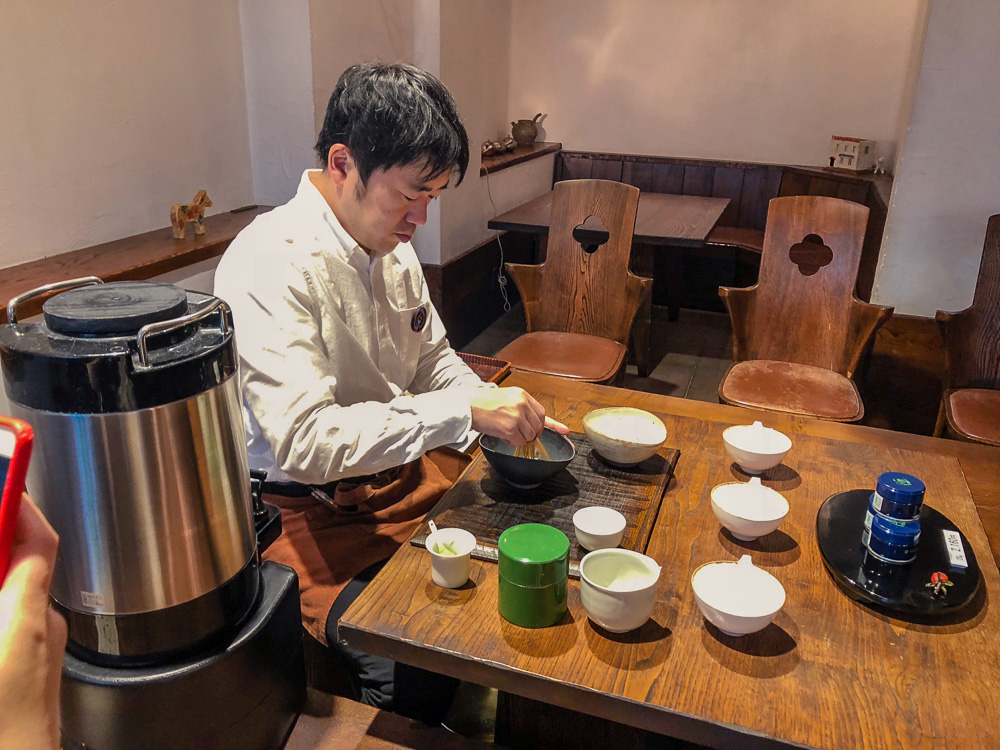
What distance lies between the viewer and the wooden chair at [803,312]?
Answer: 2562 mm

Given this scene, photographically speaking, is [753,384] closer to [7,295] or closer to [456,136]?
[456,136]

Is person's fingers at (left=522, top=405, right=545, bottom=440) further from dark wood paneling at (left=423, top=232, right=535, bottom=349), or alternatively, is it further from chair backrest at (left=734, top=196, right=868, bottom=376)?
dark wood paneling at (left=423, top=232, right=535, bottom=349)

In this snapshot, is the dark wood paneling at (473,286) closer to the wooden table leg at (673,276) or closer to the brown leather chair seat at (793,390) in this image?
the wooden table leg at (673,276)

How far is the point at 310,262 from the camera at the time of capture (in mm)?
1477

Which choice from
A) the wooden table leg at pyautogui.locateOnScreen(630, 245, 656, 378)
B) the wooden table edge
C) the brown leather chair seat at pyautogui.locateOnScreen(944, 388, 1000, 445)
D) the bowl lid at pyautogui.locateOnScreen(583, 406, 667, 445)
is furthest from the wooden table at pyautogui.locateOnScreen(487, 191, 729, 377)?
the wooden table edge

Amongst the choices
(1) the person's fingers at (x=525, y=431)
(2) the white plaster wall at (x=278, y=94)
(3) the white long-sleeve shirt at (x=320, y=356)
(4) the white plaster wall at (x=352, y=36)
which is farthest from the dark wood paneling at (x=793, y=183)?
(1) the person's fingers at (x=525, y=431)

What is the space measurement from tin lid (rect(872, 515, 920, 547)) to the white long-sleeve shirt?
69cm

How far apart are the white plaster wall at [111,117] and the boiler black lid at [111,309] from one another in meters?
1.45

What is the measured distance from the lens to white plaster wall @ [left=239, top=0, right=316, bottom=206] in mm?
2850

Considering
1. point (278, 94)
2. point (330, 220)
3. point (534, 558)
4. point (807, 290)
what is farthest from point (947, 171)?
point (534, 558)

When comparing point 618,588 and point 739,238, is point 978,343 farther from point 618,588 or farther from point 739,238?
point 618,588

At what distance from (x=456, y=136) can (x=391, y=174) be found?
15cm

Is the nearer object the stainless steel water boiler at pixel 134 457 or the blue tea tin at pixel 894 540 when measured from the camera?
the stainless steel water boiler at pixel 134 457

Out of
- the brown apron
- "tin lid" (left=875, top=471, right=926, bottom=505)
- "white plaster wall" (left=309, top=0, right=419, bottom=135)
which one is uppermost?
"white plaster wall" (left=309, top=0, right=419, bottom=135)
